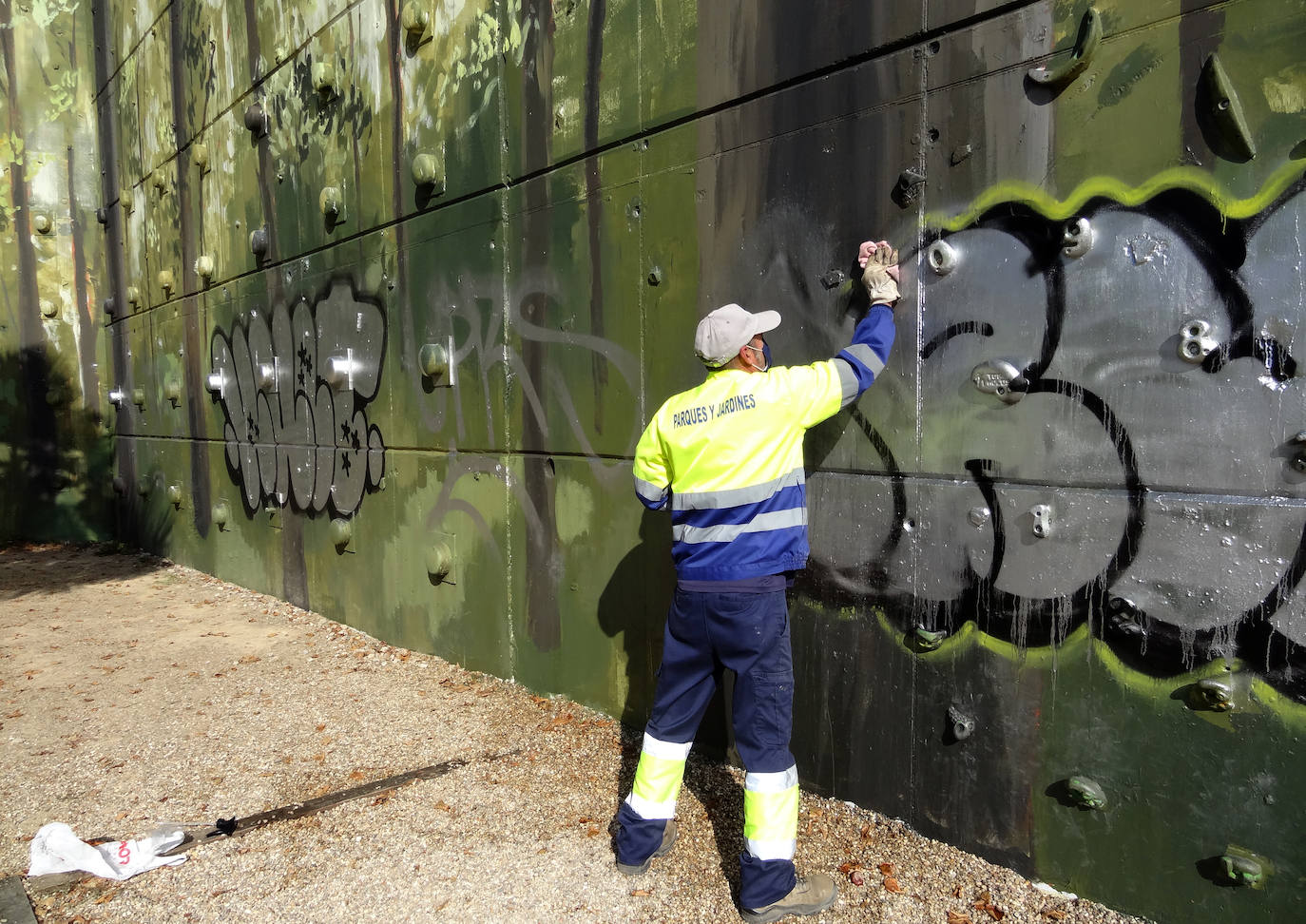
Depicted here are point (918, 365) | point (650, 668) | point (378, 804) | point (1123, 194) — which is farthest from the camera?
point (650, 668)

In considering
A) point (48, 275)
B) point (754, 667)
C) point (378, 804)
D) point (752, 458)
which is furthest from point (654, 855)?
point (48, 275)

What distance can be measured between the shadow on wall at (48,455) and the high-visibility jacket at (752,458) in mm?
12894

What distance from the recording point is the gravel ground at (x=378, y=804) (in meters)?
3.15

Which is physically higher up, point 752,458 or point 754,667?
point 752,458

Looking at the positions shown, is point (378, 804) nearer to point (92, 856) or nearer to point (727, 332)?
point (92, 856)

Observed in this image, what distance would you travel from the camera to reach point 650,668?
449 centimetres

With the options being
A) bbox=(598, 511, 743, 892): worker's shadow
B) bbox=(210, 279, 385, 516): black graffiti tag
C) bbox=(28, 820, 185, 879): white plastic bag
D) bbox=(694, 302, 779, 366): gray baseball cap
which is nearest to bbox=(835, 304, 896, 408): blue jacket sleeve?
bbox=(694, 302, 779, 366): gray baseball cap

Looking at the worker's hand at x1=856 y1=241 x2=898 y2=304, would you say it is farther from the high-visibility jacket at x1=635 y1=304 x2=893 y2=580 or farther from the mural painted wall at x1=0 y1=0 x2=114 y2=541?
the mural painted wall at x1=0 y1=0 x2=114 y2=541

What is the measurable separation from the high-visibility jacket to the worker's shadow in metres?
1.21

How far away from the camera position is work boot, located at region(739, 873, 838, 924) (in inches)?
117

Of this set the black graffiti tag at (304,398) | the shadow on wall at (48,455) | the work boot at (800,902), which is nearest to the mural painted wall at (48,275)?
the shadow on wall at (48,455)

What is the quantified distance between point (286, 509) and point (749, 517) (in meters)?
6.30

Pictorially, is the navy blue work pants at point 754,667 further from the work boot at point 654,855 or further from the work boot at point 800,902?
the work boot at point 654,855

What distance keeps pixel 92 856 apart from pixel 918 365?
3705 millimetres
